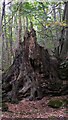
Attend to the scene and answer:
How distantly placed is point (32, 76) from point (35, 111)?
223 cm

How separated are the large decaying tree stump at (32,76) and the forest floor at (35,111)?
501 millimetres

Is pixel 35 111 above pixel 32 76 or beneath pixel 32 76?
beneath

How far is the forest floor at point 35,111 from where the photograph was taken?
25.0 feet

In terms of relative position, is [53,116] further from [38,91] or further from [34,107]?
[38,91]

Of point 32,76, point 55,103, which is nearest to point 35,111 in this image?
point 55,103

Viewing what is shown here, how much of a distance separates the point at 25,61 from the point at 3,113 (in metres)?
3.48

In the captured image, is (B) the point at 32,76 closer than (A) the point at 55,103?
No

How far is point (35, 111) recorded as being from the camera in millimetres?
8438

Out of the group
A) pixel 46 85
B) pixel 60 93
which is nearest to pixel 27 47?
pixel 46 85

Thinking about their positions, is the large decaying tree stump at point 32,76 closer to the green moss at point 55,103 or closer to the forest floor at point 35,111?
the forest floor at point 35,111

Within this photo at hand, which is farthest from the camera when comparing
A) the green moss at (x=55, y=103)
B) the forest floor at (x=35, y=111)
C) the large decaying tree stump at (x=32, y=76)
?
the large decaying tree stump at (x=32, y=76)

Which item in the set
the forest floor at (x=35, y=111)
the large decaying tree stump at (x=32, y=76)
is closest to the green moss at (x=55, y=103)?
the forest floor at (x=35, y=111)

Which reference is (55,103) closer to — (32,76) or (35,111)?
(35,111)

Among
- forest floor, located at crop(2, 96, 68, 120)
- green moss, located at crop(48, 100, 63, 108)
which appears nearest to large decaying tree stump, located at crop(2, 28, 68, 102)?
forest floor, located at crop(2, 96, 68, 120)
